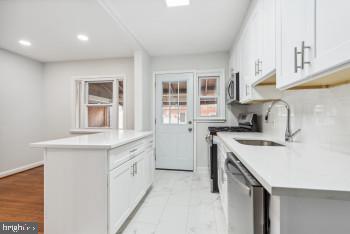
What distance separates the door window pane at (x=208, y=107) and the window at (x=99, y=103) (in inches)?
69.9

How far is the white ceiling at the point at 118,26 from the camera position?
7.10 ft

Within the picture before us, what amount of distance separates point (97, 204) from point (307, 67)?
5.78 feet

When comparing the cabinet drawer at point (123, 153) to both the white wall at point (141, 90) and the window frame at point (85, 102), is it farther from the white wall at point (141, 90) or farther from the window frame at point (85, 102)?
the window frame at point (85, 102)

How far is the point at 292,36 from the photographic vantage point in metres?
1.07

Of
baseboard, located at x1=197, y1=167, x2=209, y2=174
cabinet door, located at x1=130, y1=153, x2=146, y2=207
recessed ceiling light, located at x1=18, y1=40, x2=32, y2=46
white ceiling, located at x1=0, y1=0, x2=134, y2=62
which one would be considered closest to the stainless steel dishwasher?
cabinet door, located at x1=130, y1=153, x2=146, y2=207

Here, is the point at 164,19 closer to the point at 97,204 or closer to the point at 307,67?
the point at 307,67

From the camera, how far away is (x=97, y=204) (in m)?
1.55

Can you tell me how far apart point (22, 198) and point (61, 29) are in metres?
2.47

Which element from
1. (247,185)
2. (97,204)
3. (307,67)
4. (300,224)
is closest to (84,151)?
(97,204)

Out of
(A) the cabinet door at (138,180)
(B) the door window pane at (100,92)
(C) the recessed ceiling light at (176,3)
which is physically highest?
(C) the recessed ceiling light at (176,3)

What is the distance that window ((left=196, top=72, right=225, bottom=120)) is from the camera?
3777mm

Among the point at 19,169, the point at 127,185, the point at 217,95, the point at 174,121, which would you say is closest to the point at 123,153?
the point at 127,185

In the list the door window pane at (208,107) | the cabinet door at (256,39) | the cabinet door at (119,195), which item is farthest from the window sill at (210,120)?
the cabinet door at (119,195)

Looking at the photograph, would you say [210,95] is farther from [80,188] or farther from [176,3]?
[80,188]
